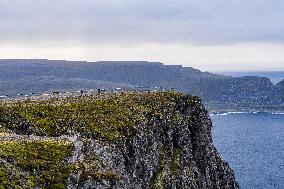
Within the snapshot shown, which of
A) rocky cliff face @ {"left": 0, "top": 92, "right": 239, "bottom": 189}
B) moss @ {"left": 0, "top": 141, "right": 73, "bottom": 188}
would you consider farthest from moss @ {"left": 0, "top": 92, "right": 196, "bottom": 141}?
moss @ {"left": 0, "top": 141, "right": 73, "bottom": 188}

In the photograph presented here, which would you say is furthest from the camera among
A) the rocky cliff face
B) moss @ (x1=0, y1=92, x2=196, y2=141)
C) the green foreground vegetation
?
moss @ (x1=0, y1=92, x2=196, y2=141)

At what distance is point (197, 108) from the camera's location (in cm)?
10088

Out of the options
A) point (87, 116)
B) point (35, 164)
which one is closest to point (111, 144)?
point (87, 116)

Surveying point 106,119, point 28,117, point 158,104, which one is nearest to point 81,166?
point 28,117

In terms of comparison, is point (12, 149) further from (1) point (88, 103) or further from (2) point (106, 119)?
(1) point (88, 103)

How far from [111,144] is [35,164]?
27266mm

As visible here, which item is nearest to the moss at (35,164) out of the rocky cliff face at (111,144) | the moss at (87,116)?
Answer: the rocky cliff face at (111,144)

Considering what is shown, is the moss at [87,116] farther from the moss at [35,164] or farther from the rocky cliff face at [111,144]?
the moss at [35,164]

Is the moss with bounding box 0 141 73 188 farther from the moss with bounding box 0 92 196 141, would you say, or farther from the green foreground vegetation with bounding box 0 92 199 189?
the moss with bounding box 0 92 196 141

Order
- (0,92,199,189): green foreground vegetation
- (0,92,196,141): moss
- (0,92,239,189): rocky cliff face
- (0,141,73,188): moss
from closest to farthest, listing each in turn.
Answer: (0,141,73,188): moss → (0,92,199,189): green foreground vegetation → (0,92,239,189): rocky cliff face → (0,92,196,141): moss

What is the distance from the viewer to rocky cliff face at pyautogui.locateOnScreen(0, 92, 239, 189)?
32188 mm

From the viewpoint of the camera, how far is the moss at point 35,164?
2933cm

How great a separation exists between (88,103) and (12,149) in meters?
40.8

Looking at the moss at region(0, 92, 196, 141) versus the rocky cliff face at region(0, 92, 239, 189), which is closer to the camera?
the rocky cliff face at region(0, 92, 239, 189)
